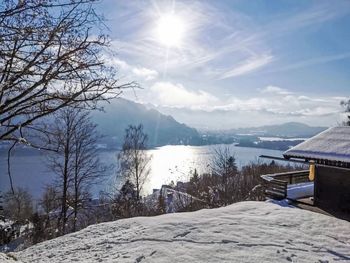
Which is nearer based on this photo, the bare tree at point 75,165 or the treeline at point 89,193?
the bare tree at point 75,165

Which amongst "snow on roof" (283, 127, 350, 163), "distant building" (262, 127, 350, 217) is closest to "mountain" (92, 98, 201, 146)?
"snow on roof" (283, 127, 350, 163)

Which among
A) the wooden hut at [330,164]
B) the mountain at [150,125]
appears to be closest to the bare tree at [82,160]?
the wooden hut at [330,164]

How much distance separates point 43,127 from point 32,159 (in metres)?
88.1

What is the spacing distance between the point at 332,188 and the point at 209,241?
8823 mm

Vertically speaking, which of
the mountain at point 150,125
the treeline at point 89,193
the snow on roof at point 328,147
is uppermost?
the mountain at point 150,125

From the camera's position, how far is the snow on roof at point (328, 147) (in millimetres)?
13211

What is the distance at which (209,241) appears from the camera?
7.69 meters

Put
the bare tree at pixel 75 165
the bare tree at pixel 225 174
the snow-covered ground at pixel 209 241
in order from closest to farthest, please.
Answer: the snow-covered ground at pixel 209 241
the bare tree at pixel 75 165
the bare tree at pixel 225 174

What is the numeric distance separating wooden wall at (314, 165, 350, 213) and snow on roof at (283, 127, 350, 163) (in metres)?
0.74

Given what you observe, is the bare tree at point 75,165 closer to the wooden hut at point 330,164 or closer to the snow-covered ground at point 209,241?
the snow-covered ground at point 209,241

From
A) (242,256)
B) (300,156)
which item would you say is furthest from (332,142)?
(242,256)

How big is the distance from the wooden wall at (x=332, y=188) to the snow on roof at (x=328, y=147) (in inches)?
29.2

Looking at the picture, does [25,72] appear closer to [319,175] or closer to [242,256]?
[242,256]

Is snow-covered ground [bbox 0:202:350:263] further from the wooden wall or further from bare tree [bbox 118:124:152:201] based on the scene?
bare tree [bbox 118:124:152:201]
